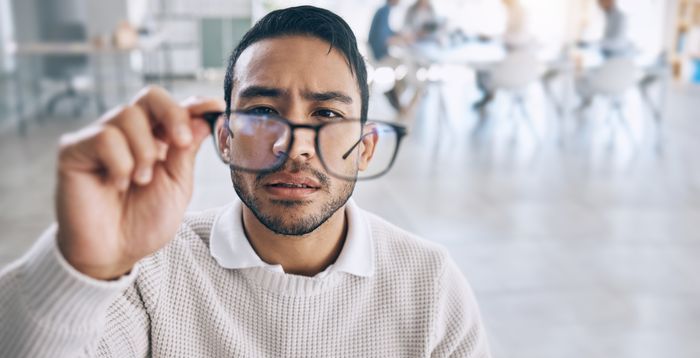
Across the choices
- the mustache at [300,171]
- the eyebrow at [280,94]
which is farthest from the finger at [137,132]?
the eyebrow at [280,94]

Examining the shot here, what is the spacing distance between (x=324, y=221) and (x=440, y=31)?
6565 mm

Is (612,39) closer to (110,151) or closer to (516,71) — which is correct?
(516,71)

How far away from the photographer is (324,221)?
118 cm

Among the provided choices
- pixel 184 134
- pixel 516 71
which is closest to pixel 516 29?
pixel 516 71

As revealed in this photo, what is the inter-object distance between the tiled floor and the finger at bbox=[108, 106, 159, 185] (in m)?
2.32

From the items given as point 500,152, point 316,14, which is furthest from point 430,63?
point 316,14

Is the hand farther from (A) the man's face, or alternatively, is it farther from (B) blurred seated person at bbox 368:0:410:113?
(B) blurred seated person at bbox 368:0:410:113

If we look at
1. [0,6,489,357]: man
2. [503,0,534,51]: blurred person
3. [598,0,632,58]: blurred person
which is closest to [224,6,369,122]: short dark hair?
[0,6,489,357]: man

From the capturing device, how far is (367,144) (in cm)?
122

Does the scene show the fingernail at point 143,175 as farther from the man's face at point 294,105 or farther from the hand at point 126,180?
the man's face at point 294,105

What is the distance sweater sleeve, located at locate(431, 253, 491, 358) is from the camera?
1.26 m

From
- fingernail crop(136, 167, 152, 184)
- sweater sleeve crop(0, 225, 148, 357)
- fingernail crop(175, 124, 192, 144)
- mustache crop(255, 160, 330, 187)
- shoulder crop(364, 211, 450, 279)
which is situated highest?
fingernail crop(175, 124, 192, 144)

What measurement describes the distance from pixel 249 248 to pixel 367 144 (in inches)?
10.5

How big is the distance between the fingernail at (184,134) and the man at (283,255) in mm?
68
